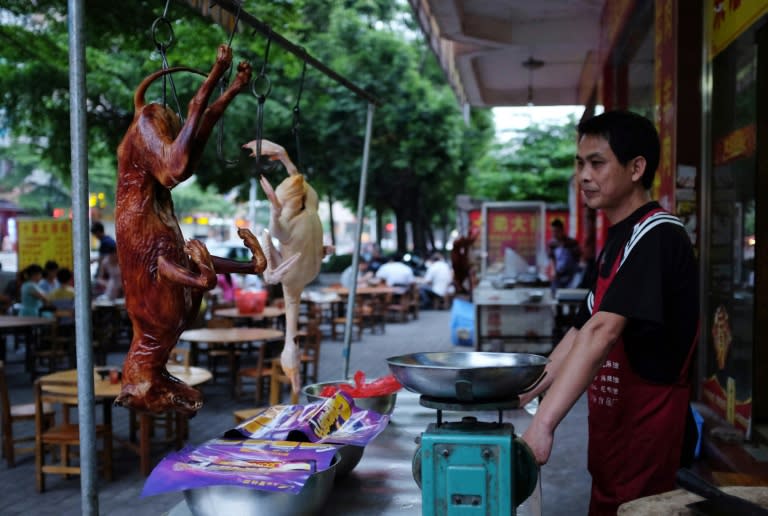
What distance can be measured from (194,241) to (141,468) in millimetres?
5085

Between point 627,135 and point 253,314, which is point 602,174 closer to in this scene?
point 627,135

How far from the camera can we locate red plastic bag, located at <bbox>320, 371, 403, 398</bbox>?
10.4ft

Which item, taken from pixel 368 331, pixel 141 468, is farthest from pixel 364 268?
pixel 141 468

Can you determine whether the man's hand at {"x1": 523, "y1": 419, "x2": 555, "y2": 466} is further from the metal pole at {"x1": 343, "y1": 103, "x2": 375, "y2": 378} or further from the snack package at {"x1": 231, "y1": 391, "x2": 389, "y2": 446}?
the metal pole at {"x1": 343, "y1": 103, "x2": 375, "y2": 378}

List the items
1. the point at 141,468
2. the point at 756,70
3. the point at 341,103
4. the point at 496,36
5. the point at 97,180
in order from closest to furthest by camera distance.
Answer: the point at 756,70
the point at 141,468
the point at 496,36
the point at 341,103
the point at 97,180

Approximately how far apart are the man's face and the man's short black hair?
0.07 ft

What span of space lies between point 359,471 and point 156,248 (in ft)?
4.11

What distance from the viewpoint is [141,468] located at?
20.5 ft

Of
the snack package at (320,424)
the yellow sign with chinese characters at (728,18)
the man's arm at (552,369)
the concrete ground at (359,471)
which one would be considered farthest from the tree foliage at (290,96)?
the man's arm at (552,369)

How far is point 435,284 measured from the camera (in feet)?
65.3

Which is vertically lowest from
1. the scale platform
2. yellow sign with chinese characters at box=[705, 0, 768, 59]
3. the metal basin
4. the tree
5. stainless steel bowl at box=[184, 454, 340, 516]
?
stainless steel bowl at box=[184, 454, 340, 516]

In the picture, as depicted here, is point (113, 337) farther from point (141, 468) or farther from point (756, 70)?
point (756, 70)

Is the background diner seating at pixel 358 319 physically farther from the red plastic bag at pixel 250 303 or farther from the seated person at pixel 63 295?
the seated person at pixel 63 295

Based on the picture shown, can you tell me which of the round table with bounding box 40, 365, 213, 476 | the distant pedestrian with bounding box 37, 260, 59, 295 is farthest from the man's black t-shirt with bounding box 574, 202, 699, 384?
the distant pedestrian with bounding box 37, 260, 59, 295
